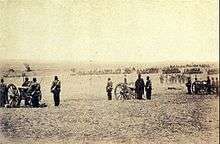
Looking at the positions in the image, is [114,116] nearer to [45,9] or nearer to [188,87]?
[188,87]

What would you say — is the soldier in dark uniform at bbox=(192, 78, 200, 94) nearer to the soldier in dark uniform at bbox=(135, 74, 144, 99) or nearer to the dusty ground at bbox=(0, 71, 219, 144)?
the dusty ground at bbox=(0, 71, 219, 144)

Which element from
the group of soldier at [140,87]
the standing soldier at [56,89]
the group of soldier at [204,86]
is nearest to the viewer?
the group of soldier at [204,86]

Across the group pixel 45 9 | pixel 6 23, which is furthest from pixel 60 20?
pixel 6 23

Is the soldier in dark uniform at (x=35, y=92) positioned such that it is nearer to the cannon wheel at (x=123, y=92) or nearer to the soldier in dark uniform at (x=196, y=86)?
the cannon wheel at (x=123, y=92)

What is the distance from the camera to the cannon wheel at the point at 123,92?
2.18 metres

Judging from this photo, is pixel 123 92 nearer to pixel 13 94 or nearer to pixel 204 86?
pixel 204 86

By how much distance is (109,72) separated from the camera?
2.17 metres

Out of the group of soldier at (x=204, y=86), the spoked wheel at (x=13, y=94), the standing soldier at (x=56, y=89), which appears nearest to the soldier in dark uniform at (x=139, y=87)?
the group of soldier at (x=204, y=86)

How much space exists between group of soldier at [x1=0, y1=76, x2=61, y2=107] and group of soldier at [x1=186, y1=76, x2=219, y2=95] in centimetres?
63

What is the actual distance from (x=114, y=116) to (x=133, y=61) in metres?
0.27

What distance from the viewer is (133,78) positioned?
7.15 ft

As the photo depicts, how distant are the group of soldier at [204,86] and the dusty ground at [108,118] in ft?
0.09

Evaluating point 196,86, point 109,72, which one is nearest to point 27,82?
point 109,72

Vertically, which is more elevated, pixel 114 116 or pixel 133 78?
pixel 133 78
